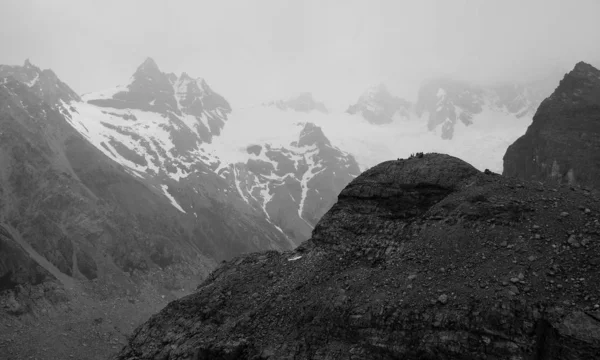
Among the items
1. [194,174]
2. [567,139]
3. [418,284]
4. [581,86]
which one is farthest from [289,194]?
[418,284]

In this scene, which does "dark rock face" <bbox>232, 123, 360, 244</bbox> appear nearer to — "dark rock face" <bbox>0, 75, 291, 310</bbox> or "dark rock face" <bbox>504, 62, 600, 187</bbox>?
"dark rock face" <bbox>0, 75, 291, 310</bbox>

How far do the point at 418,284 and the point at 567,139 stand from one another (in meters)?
56.5

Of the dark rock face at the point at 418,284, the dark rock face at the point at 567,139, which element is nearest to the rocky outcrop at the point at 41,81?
the dark rock face at the point at 567,139

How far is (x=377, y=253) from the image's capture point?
17703 millimetres

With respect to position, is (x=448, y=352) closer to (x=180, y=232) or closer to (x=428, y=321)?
(x=428, y=321)

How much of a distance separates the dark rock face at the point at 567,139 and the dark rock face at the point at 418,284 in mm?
41980

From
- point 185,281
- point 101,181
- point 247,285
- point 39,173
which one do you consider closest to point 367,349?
point 247,285

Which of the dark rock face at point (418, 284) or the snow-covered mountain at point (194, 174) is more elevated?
the snow-covered mountain at point (194, 174)

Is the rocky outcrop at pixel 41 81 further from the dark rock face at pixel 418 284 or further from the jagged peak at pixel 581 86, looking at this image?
the jagged peak at pixel 581 86

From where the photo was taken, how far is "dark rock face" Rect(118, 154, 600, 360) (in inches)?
480

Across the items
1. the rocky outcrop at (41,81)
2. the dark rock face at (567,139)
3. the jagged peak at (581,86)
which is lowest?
the dark rock face at (567,139)

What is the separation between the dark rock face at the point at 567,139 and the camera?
172 ft

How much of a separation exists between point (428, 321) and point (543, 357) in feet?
11.3

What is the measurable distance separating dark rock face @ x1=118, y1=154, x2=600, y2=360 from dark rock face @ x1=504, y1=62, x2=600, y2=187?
138 feet
